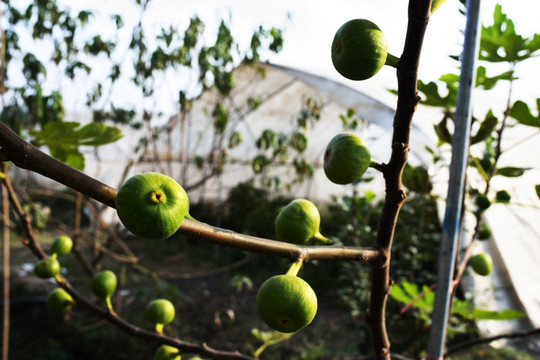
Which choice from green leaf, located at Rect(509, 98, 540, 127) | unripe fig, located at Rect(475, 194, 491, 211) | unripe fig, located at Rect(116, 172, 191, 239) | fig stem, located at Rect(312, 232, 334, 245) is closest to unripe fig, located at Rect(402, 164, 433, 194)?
unripe fig, located at Rect(475, 194, 491, 211)

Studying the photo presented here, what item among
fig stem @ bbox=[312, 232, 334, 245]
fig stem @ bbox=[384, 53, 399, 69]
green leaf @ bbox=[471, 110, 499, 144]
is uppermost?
fig stem @ bbox=[384, 53, 399, 69]

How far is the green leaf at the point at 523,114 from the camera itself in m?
0.89

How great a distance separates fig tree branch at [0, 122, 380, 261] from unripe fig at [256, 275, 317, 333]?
0.03 metres

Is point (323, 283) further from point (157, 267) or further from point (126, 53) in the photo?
point (126, 53)

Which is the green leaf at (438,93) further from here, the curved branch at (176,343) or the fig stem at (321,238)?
the curved branch at (176,343)

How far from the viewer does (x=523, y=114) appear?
916 mm

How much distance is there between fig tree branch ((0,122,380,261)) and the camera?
1.01ft

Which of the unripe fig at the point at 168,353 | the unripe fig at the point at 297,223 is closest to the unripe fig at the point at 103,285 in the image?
the unripe fig at the point at 168,353

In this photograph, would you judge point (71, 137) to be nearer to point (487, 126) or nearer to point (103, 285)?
point (103, 285)

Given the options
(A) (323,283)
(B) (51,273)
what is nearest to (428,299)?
(B) (51,273)

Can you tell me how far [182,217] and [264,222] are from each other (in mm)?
5723

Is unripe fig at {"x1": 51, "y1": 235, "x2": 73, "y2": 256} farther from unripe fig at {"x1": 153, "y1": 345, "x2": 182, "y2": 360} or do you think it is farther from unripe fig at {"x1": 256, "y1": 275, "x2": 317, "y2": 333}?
unripe fig at {"x1": 256, "y1": 275, "x2": 317, "y2": 333}

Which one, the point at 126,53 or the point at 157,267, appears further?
the point at 157,267

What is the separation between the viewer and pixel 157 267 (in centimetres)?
556
